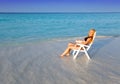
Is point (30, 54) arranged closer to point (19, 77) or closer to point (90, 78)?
point (19, 77)

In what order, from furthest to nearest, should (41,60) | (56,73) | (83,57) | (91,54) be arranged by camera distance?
(91,54)
(83,57)
(41,60)
(56,73)

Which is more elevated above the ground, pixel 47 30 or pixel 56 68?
pixel 56 68

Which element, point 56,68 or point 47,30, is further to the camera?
point 47,30

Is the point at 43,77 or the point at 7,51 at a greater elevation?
the point at 43,77

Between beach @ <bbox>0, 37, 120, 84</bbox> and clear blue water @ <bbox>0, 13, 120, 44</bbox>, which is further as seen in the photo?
clear blue water @ <bbox>0, 13, 120, 44</bbox>

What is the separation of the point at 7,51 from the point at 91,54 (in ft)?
12.4

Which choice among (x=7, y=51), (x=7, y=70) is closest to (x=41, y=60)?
(x=7, y=70)

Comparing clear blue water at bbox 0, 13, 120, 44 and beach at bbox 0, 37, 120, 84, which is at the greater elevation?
beach at bbox 0, 37, 120, 84

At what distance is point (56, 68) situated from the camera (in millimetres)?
7723

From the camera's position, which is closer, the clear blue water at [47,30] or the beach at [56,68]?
the beach at [56,68]

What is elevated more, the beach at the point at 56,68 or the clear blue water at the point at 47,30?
the beach at the point at 56,68

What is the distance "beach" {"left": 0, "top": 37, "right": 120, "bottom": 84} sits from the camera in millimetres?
6484

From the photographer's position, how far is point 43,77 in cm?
670

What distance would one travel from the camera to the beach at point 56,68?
21.3 feet
